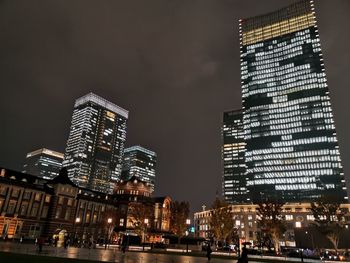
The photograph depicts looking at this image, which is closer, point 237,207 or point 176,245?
point 176,245

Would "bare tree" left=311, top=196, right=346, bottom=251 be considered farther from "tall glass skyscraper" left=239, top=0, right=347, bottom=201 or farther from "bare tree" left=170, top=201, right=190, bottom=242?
"tall glass skyscraper" left=239, top=0, right=347, bottom=201

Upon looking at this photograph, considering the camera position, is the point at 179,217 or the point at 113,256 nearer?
the point at 113,256

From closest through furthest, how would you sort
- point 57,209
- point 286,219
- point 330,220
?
point 330,220 < point 57,209 < point 286,219

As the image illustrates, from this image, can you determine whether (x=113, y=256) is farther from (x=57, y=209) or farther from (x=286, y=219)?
(x=286, y=219)

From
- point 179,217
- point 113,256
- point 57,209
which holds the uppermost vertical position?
point 57,209

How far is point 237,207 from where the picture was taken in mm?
154625

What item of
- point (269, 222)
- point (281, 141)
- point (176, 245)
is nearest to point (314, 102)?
point (281, 141)

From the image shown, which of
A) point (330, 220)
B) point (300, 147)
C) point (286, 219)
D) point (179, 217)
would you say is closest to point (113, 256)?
point (179, 217)

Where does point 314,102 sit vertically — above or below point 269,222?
above

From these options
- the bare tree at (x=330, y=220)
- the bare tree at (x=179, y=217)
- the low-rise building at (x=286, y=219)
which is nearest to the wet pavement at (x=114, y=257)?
the bare tree at (x=179, y=217)

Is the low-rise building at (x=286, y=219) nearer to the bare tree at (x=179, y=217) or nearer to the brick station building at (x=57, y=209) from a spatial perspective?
the bare tree at (x=179, y=217)

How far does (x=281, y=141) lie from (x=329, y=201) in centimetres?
12149

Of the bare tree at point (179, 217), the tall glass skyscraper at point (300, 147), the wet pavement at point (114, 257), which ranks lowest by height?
the wet pavement at point (114, 257)

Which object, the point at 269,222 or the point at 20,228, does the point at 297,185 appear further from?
the point at 20,228
